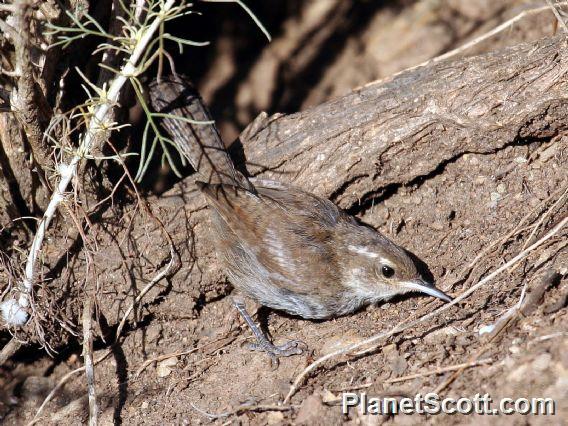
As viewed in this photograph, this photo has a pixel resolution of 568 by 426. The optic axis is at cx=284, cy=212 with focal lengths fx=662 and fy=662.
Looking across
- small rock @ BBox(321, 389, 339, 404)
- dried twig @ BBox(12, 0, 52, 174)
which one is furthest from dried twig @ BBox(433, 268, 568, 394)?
dried twig @ BBox(12, 0, 52, 174)

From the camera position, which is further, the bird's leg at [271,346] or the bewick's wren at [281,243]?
the bewick's wren at [281,243]

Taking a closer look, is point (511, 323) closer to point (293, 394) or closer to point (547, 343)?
point (547, 343)

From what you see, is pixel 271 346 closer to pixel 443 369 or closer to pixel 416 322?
pixel 416 322

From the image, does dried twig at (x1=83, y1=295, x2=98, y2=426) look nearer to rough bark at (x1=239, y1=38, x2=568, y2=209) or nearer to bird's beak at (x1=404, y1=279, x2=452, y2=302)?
rough bark at (x1=239, y1=38, x2=568, y2=209)

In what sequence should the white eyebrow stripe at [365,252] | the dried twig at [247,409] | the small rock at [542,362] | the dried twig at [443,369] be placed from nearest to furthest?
the small rock at [542,362], the dried twig at [443,369], the dried twig at [247,409], the white eyebrow stripe at [365,252]

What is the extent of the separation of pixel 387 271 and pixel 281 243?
75cm

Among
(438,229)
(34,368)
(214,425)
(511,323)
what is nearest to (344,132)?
(438,229)

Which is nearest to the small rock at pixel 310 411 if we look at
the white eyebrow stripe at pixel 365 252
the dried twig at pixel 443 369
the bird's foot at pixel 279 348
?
the dried twig at pixel 443 369

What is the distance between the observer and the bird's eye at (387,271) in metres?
4.48

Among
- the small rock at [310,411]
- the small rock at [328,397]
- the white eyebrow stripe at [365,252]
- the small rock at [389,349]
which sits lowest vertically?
the small rock at [389,349]

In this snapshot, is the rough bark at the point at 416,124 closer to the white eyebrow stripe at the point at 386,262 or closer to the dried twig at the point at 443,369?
the white eyebrow stripe at the point at 386,262

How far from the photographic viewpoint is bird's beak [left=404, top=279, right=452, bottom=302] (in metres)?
4.23

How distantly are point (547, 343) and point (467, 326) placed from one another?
775mm

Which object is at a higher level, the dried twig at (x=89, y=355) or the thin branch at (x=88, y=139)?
the thin branch at (x=88, y=139)
